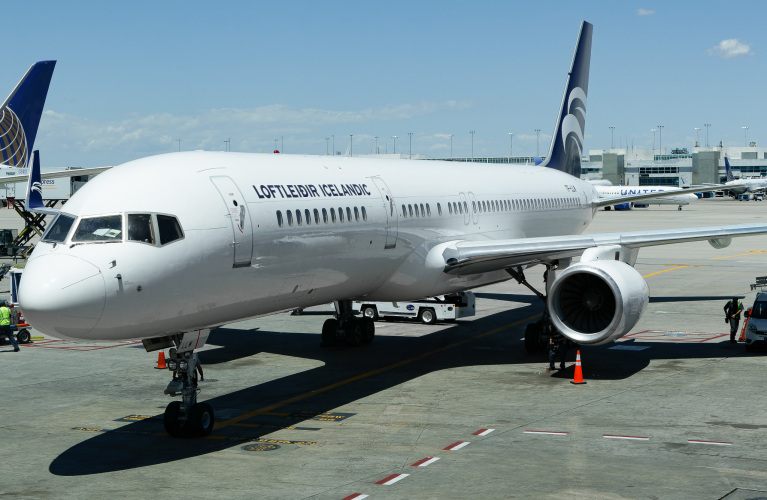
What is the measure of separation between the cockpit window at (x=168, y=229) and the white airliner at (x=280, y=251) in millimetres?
21

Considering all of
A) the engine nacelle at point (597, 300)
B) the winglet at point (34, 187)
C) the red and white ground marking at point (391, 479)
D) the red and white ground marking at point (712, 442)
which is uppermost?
the winglet at point (34, 187)

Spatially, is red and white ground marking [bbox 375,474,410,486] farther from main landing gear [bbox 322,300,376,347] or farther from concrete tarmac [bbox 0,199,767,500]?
main landing gear [bbox 322,300,376,347]

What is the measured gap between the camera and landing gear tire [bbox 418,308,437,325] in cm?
3284

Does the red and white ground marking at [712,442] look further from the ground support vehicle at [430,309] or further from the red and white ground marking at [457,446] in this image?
the ground support vehicle at [430,309]

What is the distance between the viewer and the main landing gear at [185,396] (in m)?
17.6

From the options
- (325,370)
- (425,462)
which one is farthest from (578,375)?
(425,462)

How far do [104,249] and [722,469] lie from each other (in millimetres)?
10971

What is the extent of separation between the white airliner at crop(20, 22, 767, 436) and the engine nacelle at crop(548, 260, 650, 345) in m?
0.04

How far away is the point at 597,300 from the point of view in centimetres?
2377

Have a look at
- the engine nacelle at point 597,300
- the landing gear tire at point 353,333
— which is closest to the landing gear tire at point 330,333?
the landing gear tire at point 353,333

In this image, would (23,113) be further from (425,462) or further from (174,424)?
(425,462)

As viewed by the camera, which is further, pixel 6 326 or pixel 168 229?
pixel 6 326

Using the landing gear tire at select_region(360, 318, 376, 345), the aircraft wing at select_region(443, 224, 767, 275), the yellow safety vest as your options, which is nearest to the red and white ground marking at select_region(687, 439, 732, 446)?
the aircraft wing at select_region(443, 224, 767, 275)

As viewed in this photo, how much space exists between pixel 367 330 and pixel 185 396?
11.1 m
